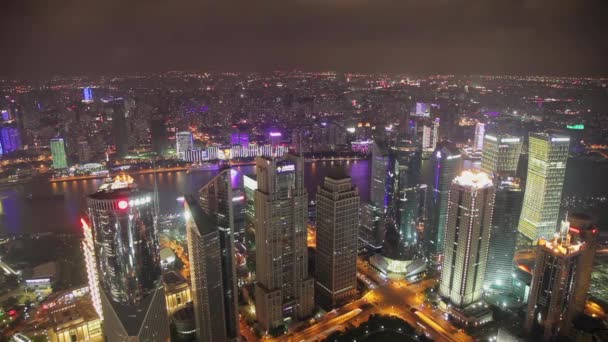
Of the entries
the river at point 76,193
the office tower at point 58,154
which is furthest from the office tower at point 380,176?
the office tower at point 58,154

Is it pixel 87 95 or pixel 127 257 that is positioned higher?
pixel 87 95

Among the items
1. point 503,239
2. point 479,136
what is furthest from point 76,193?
point 479,136

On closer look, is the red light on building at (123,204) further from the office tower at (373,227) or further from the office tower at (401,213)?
the office tower at (373,227)

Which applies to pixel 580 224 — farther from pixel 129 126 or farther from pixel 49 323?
pixel 129 126

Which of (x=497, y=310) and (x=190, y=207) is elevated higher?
(x=190, y=207)

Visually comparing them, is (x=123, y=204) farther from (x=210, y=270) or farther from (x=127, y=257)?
(x=210, y=270)

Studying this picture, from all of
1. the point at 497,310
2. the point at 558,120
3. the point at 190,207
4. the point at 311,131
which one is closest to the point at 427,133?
the point at 311,131

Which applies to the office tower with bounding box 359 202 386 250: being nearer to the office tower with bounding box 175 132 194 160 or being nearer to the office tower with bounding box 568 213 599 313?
the office tower with bounding box 568 213 599 313
